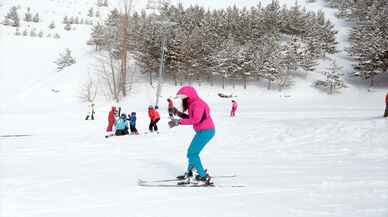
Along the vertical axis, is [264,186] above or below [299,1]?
below

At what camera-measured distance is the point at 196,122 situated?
252 inches

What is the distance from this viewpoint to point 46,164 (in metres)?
8.90

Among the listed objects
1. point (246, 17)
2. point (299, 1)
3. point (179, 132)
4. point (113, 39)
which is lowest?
point (179, 132)

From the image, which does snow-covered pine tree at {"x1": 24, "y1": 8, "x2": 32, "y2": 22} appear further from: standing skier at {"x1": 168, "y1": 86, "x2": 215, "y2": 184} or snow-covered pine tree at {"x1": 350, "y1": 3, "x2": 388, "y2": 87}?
standing skier at {"x1": 168, "y1": 86, "x2": 215, "y2": 184}

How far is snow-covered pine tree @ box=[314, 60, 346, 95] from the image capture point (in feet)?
140

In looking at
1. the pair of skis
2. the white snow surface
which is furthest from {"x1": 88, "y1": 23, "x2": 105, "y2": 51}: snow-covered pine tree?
the pair of skis

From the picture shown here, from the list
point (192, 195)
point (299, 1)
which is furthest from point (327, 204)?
point (299, 1)

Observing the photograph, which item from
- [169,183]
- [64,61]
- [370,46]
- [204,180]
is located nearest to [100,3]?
[64,61]

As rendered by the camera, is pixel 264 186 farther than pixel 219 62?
No

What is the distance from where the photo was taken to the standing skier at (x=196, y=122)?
6363 millimetres

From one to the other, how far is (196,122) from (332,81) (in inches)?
1555

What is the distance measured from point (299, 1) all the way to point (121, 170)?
223 feet

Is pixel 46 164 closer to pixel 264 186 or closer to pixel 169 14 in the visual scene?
pixel 264 186

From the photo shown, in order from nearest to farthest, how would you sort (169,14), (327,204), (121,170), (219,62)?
(327,204), (121,170), (219,62), (169,14)
